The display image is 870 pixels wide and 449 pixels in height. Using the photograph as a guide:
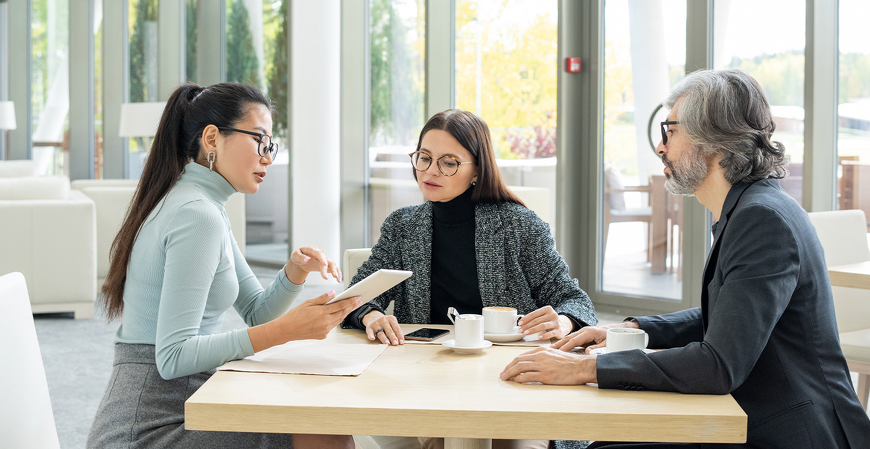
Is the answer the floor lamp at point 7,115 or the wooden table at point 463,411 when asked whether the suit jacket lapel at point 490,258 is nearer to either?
the wooden table at point 463,411

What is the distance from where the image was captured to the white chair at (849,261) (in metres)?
2.72

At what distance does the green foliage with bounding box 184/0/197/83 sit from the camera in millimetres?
8523

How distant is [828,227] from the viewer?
9.59 feet

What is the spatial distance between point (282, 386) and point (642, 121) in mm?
4150

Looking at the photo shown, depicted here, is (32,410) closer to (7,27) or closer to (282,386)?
(282,386)

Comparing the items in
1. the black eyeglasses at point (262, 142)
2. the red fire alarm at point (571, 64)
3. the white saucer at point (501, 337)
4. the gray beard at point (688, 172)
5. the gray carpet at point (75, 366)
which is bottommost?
the gray carpet at point (75, 366)

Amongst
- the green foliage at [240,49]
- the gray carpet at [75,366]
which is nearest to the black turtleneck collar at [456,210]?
the gray carpet at [75,366]

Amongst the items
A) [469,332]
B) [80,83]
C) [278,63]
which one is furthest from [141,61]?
[469,332]

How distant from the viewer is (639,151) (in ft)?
16.7

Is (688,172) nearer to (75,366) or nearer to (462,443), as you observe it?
(462,443)

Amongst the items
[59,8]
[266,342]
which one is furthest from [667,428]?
[59,8]

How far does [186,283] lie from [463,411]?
0.65 meters

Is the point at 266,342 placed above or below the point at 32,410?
above

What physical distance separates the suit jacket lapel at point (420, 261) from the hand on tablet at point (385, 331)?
36 cm
